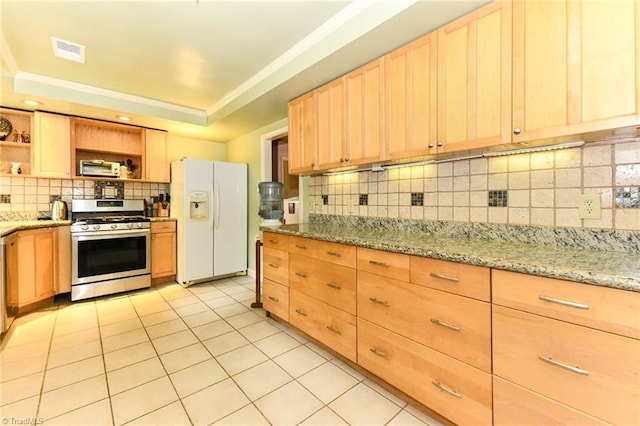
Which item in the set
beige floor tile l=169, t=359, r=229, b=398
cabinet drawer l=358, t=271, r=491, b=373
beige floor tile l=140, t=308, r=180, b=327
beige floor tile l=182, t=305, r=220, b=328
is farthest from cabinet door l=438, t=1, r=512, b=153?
beige floor tile l=140, t=308, r=180, b=327

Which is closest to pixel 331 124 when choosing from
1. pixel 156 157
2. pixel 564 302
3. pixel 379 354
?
pixel 379 354

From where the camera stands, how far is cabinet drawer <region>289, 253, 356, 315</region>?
5.84ft

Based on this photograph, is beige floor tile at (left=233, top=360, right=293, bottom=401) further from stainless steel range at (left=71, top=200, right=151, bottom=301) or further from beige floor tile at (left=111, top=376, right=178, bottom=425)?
stainless steel range at (left=71, top=200, right=151, bottom=301)

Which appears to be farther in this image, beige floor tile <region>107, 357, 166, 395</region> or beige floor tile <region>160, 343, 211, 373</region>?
beige floor tile <region>160, 343, 211, 373</region>

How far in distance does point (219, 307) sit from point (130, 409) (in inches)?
56.4

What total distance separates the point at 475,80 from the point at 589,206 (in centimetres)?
87

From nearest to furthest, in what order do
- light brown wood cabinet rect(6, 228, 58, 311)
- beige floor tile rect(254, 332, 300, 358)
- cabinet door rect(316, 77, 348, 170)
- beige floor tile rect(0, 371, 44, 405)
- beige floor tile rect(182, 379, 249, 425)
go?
beige floor tile rect(182, 379, 249, 425)
beige floor tile rect(0, 371, 44, 405)
beige floor tile rect(254, 332, 300, 358)
cabinet door rect(316, 77, 348, 170)
light brown wood cabinet rect(6, 228, 58, 311)

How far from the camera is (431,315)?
53.1 inches

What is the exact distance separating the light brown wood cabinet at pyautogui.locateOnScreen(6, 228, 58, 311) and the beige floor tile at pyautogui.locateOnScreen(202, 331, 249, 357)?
6.65 feet

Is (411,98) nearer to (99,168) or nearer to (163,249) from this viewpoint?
(163,249)

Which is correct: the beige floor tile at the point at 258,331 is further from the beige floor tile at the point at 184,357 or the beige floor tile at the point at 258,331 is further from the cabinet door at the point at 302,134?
the cabinet door at the point at 302,134

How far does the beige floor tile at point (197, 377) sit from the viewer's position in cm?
165

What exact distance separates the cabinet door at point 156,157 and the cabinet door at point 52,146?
821 mm

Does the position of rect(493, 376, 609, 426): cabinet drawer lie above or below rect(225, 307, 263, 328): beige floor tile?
above
